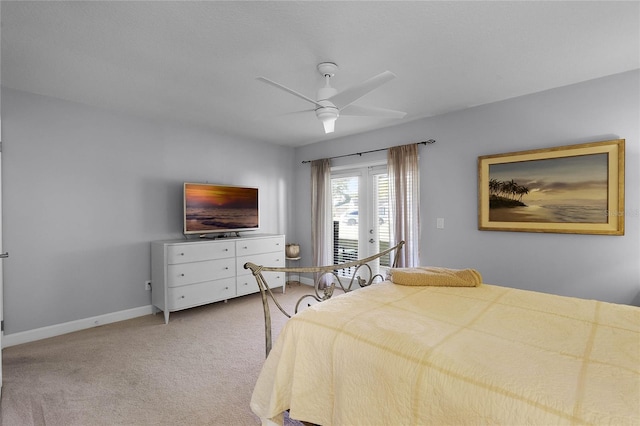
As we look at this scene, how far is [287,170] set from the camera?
5.61 m

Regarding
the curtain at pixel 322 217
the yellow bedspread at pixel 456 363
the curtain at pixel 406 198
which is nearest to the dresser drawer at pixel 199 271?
the curtain at pixel 322 217

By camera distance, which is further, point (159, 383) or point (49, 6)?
point (159, 383)

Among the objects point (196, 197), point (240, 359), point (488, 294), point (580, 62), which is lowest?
point (240, 359)

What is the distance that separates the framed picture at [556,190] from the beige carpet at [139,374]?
2.80 m

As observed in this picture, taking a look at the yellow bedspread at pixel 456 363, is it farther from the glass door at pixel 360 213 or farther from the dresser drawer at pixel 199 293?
the glass door at pixel 360 213

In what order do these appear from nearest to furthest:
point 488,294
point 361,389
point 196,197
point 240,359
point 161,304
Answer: point 361,389
point 488,294
point 240,359
point 161,304
point 196,197

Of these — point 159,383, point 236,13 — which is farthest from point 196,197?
point 236,13

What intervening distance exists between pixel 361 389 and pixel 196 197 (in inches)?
137

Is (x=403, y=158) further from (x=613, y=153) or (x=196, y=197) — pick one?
(x=196, y=197)

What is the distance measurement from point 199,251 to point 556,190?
13.1ft

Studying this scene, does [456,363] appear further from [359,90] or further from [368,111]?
[368,111]

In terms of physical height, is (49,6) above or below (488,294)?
above

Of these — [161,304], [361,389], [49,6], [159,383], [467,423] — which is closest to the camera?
[467,423]

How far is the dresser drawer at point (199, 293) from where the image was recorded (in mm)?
3605
